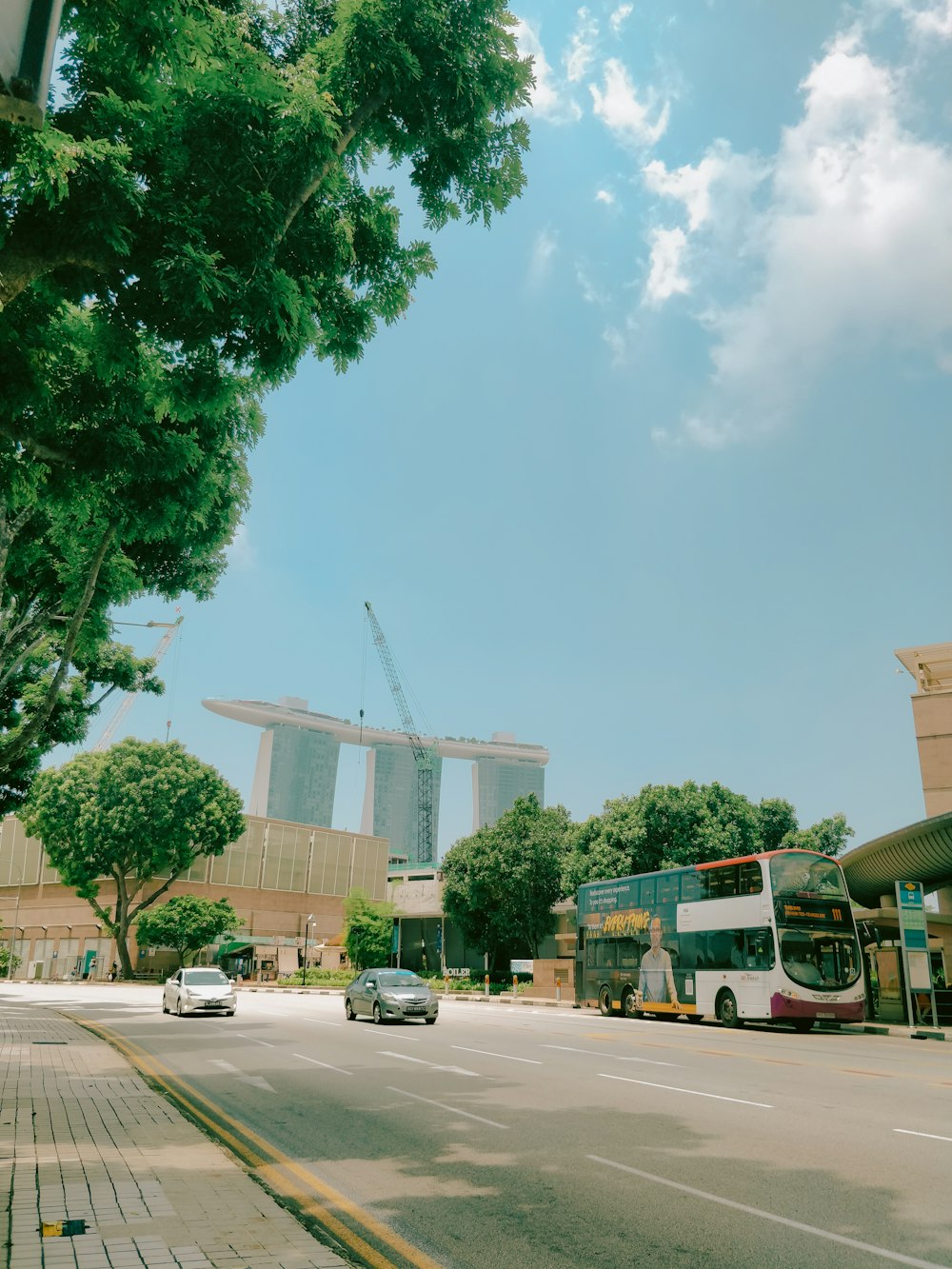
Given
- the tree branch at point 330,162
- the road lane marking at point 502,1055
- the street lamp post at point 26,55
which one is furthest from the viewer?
the road lane marking at point 502,1055

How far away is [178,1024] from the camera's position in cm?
2486

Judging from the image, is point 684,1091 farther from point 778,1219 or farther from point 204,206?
point 204,206

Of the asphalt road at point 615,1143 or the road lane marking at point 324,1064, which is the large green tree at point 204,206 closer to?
the asphalt road at point 615,1143

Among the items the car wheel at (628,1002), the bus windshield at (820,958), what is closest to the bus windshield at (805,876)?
the bus windshield at (820,958)

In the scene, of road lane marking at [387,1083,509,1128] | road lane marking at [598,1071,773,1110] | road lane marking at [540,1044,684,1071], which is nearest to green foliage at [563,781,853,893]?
road lane marking at [540,1044,684,1071]

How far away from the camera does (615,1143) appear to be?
8.85 meters

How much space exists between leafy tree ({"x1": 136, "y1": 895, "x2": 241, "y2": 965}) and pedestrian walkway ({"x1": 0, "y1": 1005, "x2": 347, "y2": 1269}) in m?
56.2

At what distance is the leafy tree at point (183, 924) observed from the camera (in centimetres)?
6381

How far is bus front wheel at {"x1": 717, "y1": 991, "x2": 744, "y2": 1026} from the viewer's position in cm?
2502

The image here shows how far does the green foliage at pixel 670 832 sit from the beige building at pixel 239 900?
32.8 metres

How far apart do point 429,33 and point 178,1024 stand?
23.8 meters

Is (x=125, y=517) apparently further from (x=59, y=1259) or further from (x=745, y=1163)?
(x=745, y=1163)

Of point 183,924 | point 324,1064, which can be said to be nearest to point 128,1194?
point 324,1064

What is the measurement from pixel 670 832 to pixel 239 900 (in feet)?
156
